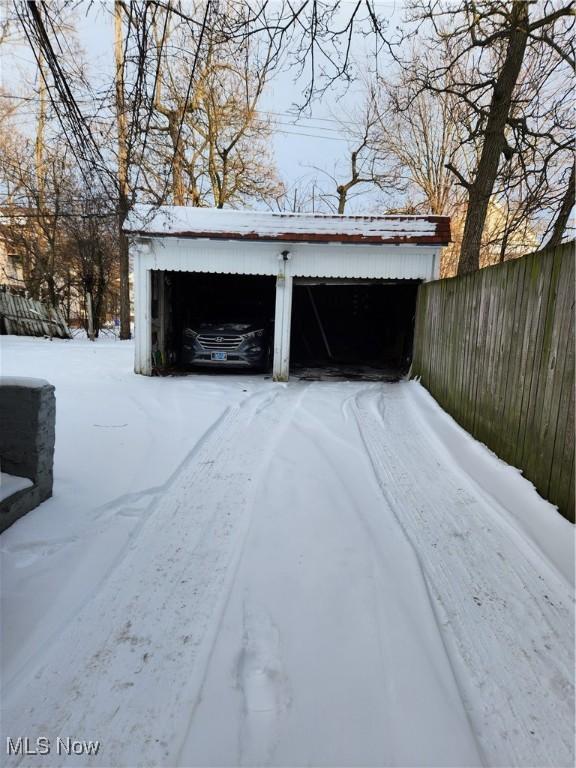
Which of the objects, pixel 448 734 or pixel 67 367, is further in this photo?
pixel 67 367

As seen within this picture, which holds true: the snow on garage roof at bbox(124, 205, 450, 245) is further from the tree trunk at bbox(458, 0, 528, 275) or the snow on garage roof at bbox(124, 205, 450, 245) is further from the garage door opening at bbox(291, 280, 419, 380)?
the garage door opening at bbox(291, 280, 419, 380)

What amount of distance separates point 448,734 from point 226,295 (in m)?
11.3

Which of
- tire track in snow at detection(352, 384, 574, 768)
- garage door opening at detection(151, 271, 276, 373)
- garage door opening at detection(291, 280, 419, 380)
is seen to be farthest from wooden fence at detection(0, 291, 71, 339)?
tire track in snow at detection(352, 384, 574, 768)

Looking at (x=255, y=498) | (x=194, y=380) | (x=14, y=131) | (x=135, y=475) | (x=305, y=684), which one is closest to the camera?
(x=305, y=684)

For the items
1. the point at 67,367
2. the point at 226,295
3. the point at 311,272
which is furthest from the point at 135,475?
the point at 226,295

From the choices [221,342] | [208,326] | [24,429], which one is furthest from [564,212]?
→ [24,429]

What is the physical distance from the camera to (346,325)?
14.9 m

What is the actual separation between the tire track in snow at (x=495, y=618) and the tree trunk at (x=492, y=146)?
706 cm

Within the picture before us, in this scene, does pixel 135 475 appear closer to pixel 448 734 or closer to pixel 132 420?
pixel 132 420

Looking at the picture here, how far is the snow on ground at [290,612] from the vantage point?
158 centimetres

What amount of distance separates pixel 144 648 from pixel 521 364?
134 inches

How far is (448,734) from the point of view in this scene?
158cm

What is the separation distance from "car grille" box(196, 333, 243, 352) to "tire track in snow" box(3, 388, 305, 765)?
5837 millimetres

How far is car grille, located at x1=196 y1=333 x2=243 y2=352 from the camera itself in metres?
8.93
